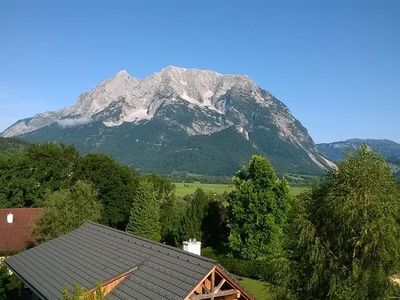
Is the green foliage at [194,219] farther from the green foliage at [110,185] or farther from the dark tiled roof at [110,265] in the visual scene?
the dark tiled roof at [110,265]

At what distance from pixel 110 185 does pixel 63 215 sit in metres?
22.0

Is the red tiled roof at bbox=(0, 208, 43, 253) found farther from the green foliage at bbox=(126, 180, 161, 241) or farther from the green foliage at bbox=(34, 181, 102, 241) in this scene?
the green foliage at bbox=(126, 180, 161, 241)

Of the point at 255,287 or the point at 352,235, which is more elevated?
the point at 352,235

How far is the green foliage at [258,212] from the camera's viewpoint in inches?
1688

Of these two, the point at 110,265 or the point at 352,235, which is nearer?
the point at 352,235

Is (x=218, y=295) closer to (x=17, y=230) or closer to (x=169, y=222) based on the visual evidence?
(x=17, y=230)

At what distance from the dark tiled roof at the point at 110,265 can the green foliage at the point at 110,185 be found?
93.9 feet

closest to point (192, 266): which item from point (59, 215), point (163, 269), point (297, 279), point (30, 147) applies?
point (163, 269)

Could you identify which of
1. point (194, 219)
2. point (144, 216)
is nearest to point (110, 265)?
point (194, 219)

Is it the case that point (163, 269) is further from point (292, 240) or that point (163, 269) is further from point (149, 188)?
point (149, 188)

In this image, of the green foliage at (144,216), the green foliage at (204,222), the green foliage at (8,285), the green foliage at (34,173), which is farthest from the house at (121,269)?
the green foliage at (34,173)

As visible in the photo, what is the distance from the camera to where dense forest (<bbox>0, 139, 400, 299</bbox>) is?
776 inches

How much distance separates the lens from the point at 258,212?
43.7 m

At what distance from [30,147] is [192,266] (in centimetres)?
4701
